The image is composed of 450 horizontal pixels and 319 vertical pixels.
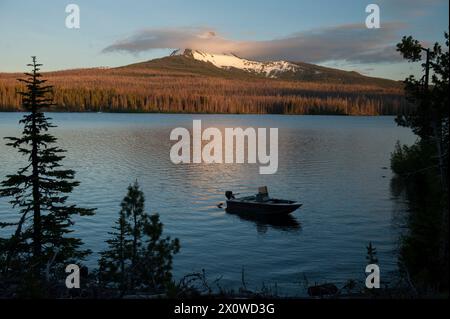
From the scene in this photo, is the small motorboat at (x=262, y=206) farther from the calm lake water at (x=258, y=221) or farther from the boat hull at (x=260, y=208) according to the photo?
the calm lake water at (x=258, y=221)

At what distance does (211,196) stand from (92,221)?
17.2 metres

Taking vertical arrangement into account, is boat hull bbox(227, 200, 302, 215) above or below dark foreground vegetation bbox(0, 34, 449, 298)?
below

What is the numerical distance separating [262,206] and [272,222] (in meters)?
1.74

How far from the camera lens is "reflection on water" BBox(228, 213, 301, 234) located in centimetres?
4150

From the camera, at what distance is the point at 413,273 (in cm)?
2009

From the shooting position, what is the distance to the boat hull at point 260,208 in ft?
145

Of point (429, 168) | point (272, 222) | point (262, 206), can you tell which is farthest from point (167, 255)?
point (262, 206)

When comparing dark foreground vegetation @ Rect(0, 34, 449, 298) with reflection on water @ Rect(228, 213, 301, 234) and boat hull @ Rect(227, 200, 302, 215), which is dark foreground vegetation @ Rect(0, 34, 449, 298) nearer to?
reflection on water @ Rect(228, 213, 301, 234)

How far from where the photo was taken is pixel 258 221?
146 ft

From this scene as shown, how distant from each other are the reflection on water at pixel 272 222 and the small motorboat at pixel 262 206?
0.37m

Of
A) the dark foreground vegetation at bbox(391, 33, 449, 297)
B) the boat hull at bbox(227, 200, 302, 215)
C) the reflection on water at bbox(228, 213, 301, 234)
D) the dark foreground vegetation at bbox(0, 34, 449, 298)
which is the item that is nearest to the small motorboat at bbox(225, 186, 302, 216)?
the boat hull at bbox(227, 200, 302, 215)

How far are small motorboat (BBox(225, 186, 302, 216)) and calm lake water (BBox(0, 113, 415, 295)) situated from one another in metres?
1.14
